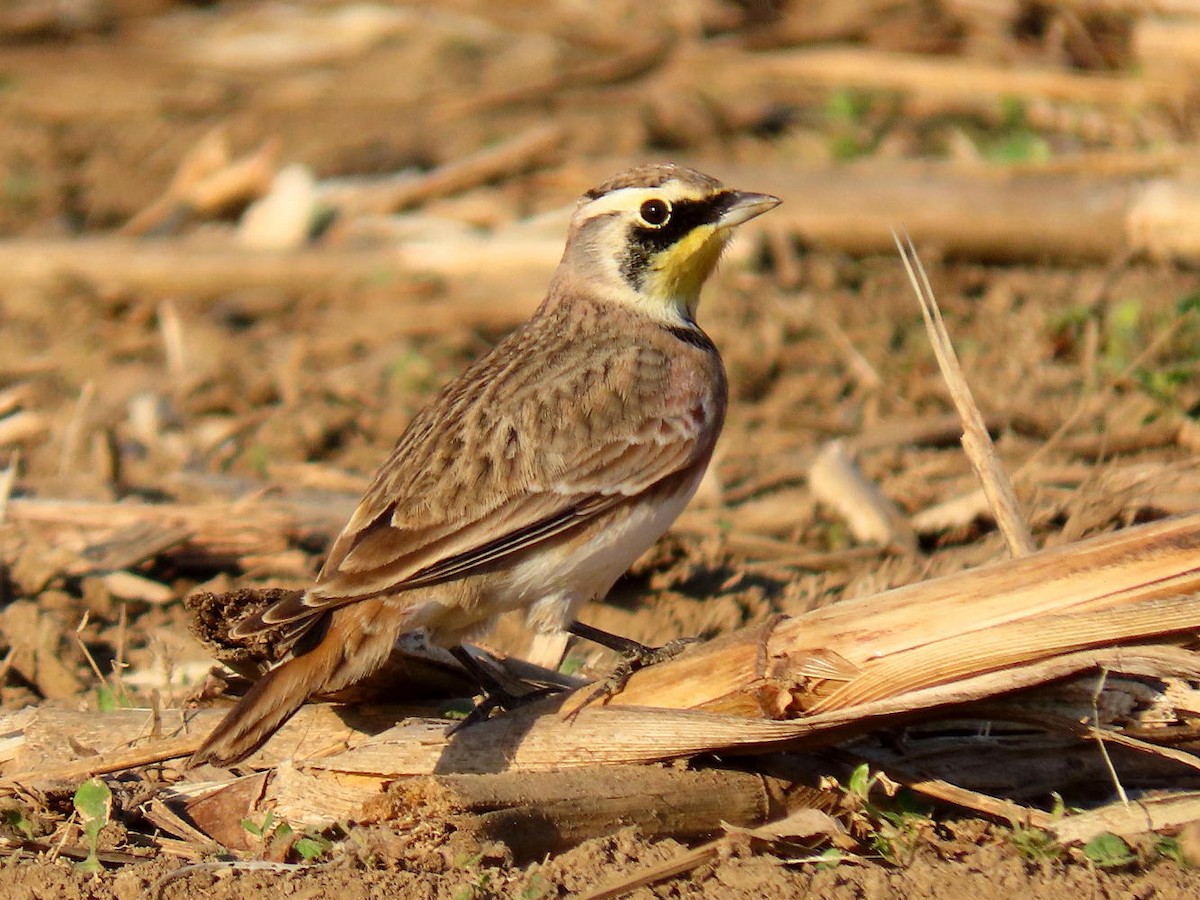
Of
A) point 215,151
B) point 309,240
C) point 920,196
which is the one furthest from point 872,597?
point 215,151

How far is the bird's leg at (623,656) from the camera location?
5227mm

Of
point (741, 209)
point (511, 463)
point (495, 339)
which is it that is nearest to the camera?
point (511, 463)

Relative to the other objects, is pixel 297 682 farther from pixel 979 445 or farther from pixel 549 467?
pixel 979 445

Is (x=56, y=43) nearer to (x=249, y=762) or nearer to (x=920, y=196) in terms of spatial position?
(x=920, y=196)

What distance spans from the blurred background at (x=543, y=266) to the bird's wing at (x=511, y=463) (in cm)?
106

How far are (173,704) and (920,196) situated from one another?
5.97 m

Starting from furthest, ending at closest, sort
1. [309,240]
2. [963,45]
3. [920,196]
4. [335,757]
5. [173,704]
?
1. [963,45]
2. [309,240]
3. [920,196]
4. [173,704]
5. [335,757]

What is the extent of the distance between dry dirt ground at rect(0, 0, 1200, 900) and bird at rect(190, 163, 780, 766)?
2.03ft

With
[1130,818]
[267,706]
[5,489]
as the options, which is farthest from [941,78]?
[267,706]

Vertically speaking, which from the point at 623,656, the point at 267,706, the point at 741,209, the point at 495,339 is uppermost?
the point at 741,209

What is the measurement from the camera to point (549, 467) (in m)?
5.39

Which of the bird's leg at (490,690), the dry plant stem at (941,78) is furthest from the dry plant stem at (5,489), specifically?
the dry plant stem at (941,78)

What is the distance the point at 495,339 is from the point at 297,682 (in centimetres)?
556

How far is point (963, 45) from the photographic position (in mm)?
12914
